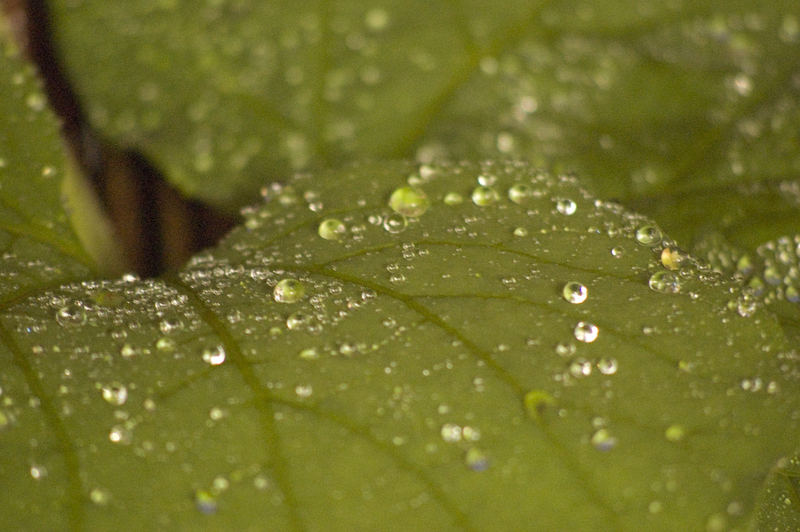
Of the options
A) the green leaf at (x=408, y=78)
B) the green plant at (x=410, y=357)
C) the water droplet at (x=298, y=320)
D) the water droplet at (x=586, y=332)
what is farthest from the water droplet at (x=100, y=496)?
the green leaf at (x=408, y=78)

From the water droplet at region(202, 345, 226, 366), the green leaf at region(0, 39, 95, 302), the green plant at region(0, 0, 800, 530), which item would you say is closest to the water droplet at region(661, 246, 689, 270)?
the green plant at region(0, 0, 800, 530)

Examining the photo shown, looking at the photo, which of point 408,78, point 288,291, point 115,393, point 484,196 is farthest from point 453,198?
point 408,78

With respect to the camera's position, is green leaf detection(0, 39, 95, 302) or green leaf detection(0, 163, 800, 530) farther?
green leaf detection(0, 39, 95, 302)

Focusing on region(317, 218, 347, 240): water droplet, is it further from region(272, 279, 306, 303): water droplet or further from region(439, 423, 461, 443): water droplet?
region(439, 423, 461, 443): water droplet

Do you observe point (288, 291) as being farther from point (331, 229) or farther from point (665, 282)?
point (665, 282)

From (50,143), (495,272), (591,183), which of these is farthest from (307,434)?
(591,183)

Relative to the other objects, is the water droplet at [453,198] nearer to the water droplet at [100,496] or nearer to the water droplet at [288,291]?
the water droplet at [288,291]

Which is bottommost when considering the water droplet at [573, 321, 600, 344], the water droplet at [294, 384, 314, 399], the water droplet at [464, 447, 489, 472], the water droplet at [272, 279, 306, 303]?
the water droplet at [464, 447, 489, 472]

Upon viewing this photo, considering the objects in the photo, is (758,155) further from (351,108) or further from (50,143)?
(50,143)
